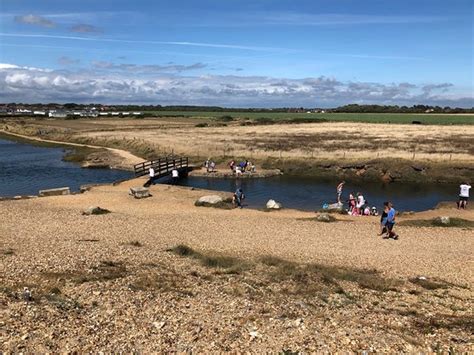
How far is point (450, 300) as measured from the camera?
13.4 m

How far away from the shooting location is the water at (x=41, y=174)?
4219cm

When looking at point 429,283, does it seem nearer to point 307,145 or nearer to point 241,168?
point 241,168

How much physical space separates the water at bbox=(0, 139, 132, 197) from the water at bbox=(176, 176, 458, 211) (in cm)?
991

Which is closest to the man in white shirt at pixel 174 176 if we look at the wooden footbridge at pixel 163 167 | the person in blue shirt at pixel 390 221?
the wooden footbridge at pixel 163 167

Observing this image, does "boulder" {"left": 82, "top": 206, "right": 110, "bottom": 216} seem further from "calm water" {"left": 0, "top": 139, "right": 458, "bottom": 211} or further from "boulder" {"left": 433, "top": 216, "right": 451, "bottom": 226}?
"boulder" {"left": 433, "top": 216, "right": 451, "bottom": 226}

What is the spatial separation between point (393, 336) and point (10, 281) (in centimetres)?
1012

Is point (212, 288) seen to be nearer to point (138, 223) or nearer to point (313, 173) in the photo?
point (138, 223)

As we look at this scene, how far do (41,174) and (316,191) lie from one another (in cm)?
2977

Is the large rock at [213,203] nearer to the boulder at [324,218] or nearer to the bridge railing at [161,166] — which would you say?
the boulder at [324,218]

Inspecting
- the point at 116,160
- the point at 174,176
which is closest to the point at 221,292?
the point at 174,176

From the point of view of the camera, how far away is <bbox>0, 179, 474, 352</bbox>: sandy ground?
9.67 meters

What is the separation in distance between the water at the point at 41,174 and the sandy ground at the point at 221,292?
18168mm

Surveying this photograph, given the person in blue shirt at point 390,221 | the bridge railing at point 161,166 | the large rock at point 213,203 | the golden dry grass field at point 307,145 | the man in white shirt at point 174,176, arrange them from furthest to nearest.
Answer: the golden dry grass field at point 307,145 → the bridge railing at point 161,166 → the man in white shirt at point 174,176 → the large rock at point 213,203 → the person in blue shirt at point 390,221

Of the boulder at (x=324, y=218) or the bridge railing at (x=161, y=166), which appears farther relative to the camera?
the bridge railing at (x=161, y=166)
